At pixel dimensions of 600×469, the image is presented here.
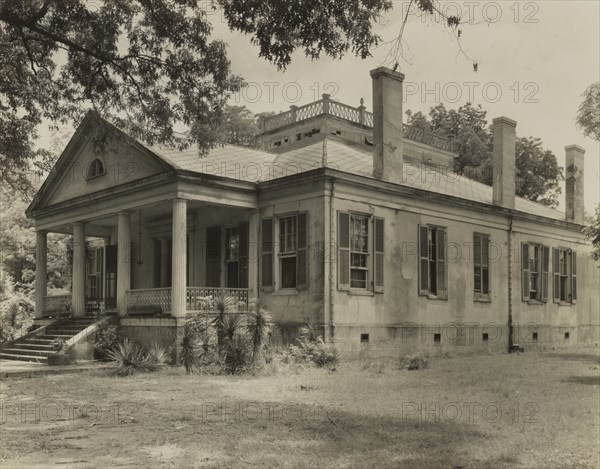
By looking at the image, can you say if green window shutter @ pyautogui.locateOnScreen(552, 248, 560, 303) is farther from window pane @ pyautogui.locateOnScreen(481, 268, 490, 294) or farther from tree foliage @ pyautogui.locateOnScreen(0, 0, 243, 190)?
tree foliage @ pyautogui.locateOnScreen(0, 0, 243, 190)

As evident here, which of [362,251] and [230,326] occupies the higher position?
[362,251]

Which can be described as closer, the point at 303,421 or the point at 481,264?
the point at 303,421

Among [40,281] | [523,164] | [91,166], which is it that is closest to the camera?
[91,166]

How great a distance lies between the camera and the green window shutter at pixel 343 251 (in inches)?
698

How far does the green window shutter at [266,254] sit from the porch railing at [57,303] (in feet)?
28.2

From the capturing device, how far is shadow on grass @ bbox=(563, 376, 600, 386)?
13248mm

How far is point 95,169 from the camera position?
22.0 meters

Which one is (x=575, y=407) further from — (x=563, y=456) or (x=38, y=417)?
(x=38, y=417)

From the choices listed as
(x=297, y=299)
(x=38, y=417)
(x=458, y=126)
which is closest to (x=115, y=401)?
(x=38, y=417)

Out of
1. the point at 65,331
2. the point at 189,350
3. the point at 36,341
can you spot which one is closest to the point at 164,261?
the point at 65,331

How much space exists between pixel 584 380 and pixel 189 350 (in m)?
8.62

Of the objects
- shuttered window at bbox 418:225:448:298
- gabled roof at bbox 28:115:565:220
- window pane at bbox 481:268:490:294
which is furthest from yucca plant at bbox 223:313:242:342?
window pane at bbox 481:268:490:294

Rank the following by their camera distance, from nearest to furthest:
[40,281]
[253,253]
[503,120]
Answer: [253,253] → [40,281] → [503,120]

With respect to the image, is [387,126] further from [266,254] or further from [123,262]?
[123,262]
